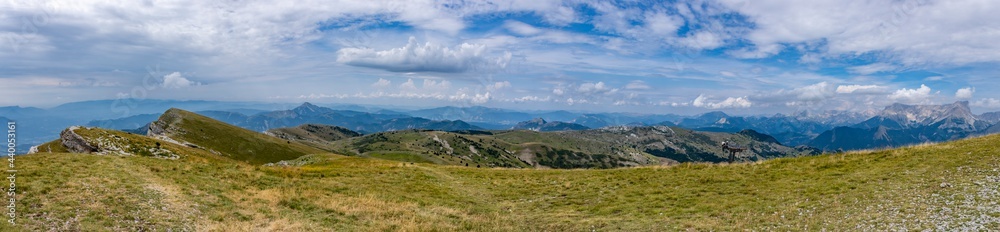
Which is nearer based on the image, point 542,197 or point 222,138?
point 542,197

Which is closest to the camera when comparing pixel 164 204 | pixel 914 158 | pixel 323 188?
pixel 164 204

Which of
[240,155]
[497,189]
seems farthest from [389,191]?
[240,155]

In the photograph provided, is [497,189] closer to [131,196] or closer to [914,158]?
[131,196]

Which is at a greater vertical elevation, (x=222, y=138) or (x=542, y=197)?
(x=542, y=197)

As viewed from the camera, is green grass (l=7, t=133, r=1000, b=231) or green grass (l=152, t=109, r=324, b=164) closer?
green grass (l=7, t=133, r=1000, b=231)

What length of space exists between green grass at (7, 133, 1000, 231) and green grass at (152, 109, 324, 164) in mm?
143617

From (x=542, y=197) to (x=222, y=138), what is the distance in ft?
598

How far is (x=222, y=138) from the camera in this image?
175625 mm

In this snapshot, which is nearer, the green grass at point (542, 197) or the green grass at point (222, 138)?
the green grass at point (542, 197)

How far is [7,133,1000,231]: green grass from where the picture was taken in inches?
809

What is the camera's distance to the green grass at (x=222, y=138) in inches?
6401

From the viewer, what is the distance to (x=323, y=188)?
3391cm

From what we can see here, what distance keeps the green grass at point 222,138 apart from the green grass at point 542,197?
143617 mm

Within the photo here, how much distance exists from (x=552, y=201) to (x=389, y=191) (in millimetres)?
13006
